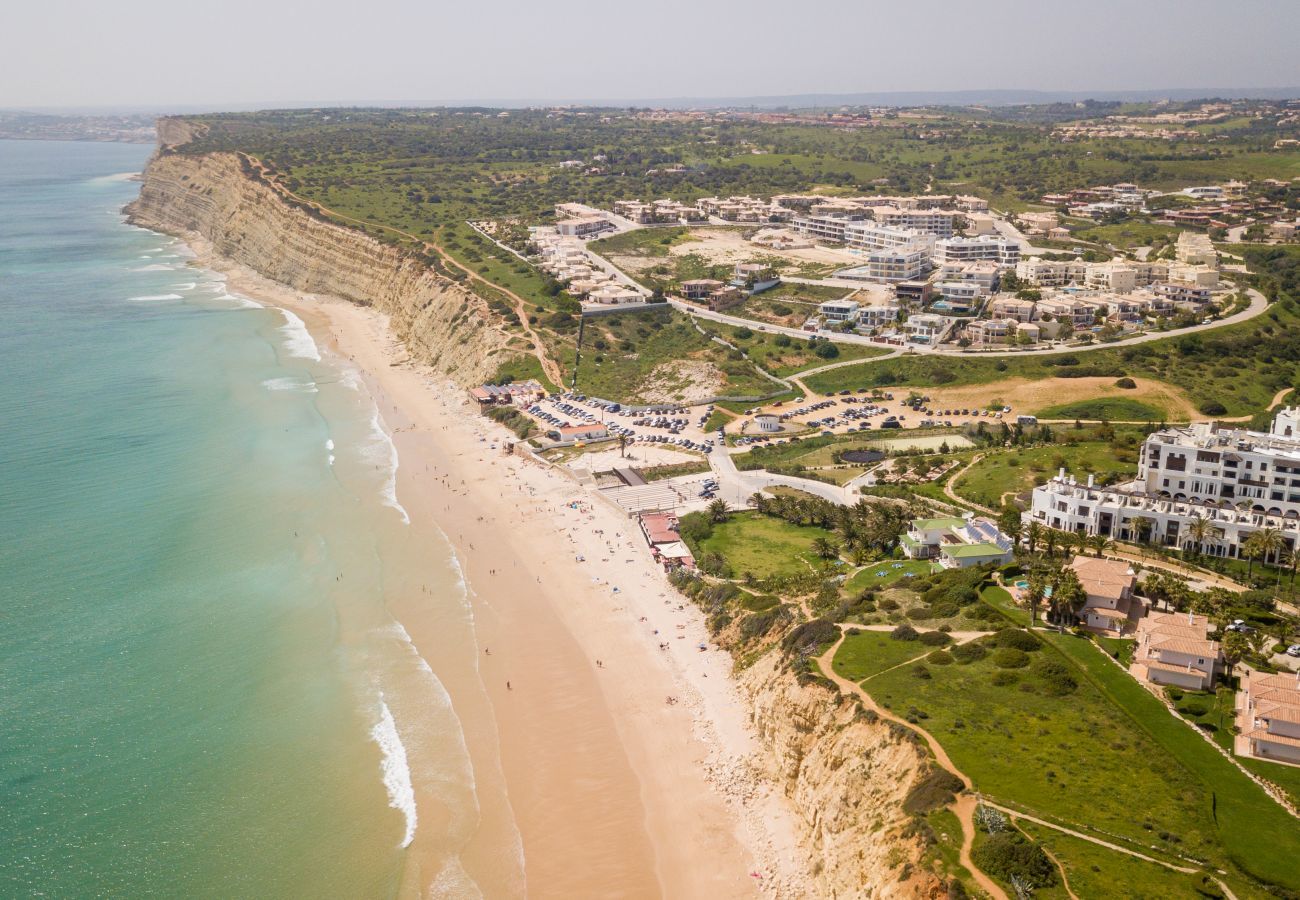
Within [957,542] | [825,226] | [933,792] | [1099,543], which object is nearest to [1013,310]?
[825,226]

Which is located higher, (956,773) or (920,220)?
(920,220)

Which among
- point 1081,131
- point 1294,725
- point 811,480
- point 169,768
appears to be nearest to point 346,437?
point 811,480

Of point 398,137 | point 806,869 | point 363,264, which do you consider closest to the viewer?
point 806,869

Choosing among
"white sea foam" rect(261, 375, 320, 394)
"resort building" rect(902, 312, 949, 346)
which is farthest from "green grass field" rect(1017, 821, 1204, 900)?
"white sea foam" rect(261, 375, 320, 394)

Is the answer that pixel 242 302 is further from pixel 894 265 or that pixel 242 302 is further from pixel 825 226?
pixel 894 265

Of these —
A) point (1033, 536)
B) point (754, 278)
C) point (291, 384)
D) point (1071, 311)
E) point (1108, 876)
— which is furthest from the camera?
point (754, 278)

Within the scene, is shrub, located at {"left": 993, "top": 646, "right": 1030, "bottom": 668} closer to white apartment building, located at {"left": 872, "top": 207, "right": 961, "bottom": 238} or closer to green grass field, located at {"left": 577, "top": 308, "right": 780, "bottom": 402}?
green grass field, located at {"left": 577, "top": 308, "right": 780, "bottom": 402}

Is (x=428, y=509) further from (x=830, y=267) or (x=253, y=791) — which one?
(x=830, y=267)
